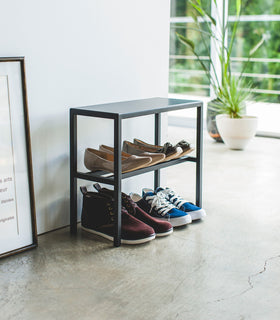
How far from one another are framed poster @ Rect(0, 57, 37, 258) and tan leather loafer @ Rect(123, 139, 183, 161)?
0.56 m

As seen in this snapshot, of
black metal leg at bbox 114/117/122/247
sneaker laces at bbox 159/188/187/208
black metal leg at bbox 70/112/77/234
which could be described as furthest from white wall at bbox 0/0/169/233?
black metal leg at bbox 114/117/122/247

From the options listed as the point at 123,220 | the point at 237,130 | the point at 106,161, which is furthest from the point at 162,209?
the point at 237,130

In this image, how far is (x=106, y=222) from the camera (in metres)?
2.16

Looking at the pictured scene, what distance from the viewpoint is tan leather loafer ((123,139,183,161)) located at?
2.30 m

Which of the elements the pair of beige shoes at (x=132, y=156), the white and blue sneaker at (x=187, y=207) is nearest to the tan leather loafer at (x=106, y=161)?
the pair of beige shoes at (x=132, y=156)

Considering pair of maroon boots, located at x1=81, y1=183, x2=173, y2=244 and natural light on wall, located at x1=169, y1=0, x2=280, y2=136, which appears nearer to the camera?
pair of maroon boots, located at x1=81, y1=183, x2=173, y2=244

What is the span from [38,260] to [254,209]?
1201mm

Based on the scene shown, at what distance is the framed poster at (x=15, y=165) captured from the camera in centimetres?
191

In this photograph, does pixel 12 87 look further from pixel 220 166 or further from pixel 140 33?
pixel 220 166

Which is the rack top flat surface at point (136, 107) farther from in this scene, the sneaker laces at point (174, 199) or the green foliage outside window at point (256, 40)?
the green foliage outside window at point (256, 40)

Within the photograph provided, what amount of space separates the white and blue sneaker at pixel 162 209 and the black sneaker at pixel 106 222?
7.1 inches

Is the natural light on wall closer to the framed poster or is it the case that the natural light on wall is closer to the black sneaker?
the black sneaker

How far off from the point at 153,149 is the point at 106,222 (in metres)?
0.45

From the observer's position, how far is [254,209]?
259 cm
